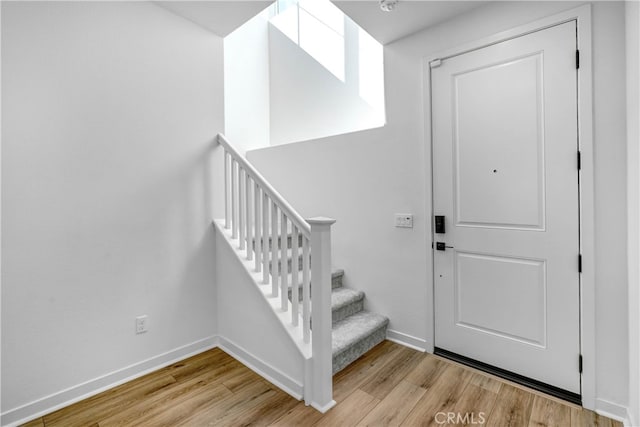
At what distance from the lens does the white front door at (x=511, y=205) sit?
1.79 meters

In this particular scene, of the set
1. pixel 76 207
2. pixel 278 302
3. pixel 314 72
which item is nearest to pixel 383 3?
pixel 314 72

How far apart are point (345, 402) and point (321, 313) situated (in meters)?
0.58

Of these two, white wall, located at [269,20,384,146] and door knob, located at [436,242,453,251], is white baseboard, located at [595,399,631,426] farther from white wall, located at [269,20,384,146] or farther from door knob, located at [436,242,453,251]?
white wall, located at [269,20,384,146]

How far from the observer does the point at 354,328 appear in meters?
2.37

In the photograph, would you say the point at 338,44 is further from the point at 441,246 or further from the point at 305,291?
the point at 305,291

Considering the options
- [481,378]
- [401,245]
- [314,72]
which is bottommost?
[481,378]

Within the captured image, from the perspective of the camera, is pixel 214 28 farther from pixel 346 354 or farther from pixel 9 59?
pixel 346 354

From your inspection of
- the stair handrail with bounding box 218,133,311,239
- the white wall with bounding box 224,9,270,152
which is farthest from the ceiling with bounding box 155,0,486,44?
the white wall with bounding box 224,9,270,152

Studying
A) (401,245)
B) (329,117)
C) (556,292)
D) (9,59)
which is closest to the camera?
(9,59)

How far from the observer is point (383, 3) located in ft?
6.56

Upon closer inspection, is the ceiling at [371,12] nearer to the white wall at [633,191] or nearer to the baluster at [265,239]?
the white wall at [633,191]

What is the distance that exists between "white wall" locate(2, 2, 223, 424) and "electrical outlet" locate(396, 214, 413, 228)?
5.11 feet

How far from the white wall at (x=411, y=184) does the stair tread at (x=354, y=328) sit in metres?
0.12

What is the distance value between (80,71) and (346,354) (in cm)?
253
